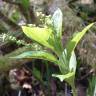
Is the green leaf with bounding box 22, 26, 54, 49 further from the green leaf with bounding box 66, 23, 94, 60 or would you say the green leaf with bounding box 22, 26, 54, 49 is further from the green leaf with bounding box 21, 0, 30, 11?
the green leaf with bounding box 21, 0, 30, 11

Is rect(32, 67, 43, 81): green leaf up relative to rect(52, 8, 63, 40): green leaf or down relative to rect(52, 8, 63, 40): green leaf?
down

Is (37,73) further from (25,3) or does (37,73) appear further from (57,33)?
(57,33)

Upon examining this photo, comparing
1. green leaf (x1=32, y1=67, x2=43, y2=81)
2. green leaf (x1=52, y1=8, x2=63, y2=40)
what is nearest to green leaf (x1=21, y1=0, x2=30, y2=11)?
green leaf (x1=32, y1=67, x2=43, y2=81)

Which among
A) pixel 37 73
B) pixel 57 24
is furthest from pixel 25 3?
pixel 57 24

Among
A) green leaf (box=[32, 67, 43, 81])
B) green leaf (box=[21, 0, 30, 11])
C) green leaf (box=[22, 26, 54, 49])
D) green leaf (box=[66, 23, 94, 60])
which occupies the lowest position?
green leaf (box=[32, 67, 43, 81])

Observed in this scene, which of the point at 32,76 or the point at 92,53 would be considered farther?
the point at 32,76

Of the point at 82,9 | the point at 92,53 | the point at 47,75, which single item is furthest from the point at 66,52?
the point at 82,9

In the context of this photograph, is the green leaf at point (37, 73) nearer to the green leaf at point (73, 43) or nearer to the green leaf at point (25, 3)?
the green leaf at point (25, 3)

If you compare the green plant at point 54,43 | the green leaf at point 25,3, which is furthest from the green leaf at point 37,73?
the green plant at point 54,43

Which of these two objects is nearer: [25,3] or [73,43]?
[73,43]

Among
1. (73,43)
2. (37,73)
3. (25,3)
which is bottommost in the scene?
(37,73)

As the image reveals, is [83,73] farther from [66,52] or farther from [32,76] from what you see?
[66,52]
